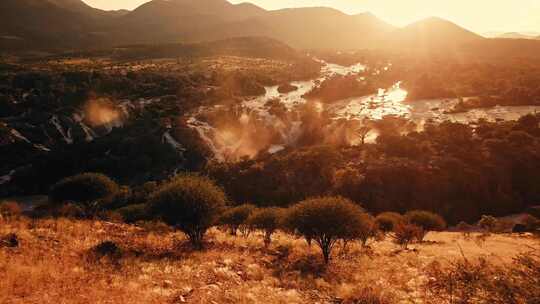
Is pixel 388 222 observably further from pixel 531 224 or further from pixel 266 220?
pixel 266 220

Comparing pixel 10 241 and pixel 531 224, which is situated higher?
pixel 10 241

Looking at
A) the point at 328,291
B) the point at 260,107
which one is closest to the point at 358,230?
the point at 328,291

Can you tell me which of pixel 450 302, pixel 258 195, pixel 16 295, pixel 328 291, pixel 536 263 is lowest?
pixel 258 195

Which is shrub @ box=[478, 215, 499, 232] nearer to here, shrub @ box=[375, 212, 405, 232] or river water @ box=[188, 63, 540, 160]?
shrub @ box=[375, 212, 405, 232]

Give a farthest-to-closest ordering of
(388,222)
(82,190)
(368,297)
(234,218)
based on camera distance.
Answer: (388,222), (234,218), (82,190), (368,297)

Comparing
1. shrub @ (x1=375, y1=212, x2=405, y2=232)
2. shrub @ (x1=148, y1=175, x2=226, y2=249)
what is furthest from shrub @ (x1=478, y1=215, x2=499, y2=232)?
shrub @ (x1=148, y1=175, x2=226, y2=249)

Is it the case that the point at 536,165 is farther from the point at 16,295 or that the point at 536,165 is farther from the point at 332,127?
the point at 16,295

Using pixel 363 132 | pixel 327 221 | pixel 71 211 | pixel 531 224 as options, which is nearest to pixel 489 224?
pixel 531 224

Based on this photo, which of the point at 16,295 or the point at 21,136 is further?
the point at 21,136
